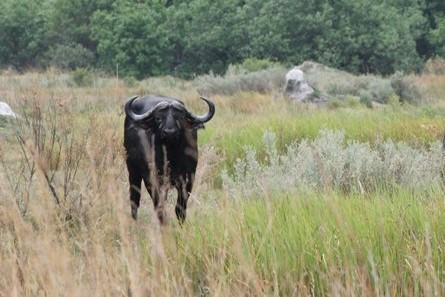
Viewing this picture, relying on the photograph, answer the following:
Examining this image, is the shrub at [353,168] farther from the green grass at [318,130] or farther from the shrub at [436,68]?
the shrub at [436,68]

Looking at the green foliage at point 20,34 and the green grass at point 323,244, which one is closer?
the green grass at point 323,244

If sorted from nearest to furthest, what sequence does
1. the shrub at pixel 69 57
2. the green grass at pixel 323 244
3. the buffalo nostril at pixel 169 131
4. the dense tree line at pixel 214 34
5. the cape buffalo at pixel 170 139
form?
the green grass at pixel 323 244
the buffalo nostril at pixel 169 131
the cape buffalo at pixel 170 139
the dense tree line at pixel 214 34
the shrub at pixel 69 57

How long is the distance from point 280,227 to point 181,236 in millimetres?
594

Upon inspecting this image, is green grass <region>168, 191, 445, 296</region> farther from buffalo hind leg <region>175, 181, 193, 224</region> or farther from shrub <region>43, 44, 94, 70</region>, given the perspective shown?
shrub <region>43, 44, 94, 70</region>

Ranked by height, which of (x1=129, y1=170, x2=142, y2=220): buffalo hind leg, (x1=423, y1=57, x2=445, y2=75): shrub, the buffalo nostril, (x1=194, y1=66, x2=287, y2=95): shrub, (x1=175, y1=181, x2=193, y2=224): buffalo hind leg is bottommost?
(x1=423, y1=57, x2=445, y2=75): shrub

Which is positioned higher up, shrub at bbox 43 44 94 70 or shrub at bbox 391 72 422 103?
shrub at bbox 391 72 422 103

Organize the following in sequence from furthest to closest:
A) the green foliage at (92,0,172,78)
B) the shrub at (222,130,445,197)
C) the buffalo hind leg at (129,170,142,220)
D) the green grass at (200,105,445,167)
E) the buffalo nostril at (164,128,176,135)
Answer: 1. the green foliage at (92,0,172,78)
2. the green grass at (200,105,445,167)
3. the buffalo hind leg at (129,170,142,220)
4. the buffalo nostril at (164,128,176,135)
5. the shrub at (222,130,445,197)

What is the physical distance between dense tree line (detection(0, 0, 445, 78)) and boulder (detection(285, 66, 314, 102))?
16257mm

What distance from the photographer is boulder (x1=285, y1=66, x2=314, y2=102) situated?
61.7ft

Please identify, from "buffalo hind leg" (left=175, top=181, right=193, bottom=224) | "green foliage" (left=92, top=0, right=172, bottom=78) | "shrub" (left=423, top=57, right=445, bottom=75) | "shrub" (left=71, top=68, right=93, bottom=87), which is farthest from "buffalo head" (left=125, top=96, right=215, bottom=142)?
"green foliage" (left=92, top=0, right=172, bottom=78)

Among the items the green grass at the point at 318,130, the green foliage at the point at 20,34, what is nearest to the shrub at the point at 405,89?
the green grass at the point at 318,130

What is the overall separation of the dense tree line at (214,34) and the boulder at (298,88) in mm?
16257

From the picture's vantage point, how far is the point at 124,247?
3.36 metres

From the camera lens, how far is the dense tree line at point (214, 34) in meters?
38.5
